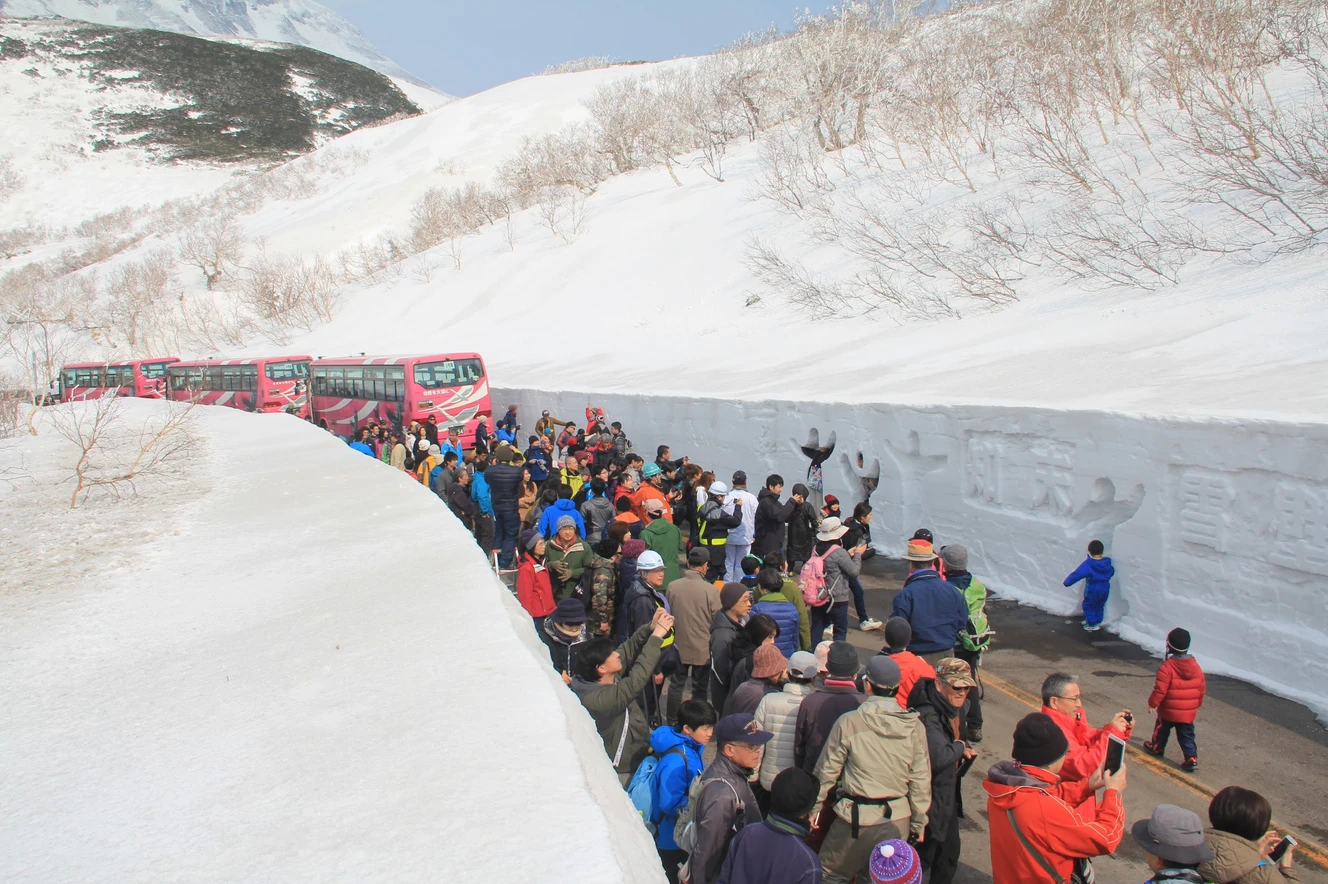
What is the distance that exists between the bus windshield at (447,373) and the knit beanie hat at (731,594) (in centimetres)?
1633

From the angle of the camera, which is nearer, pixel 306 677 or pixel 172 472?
pixel 306 677

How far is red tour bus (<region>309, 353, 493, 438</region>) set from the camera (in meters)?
20.8

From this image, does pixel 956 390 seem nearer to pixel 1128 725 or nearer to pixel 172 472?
pixel 1128 725

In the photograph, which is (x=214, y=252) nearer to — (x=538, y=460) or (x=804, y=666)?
(x=538, y=460)

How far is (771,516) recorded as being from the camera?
29.2ft

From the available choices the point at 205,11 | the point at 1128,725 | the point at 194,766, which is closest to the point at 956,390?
the point at 1128,725

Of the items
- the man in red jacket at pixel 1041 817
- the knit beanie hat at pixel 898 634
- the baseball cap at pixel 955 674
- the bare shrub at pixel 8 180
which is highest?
the bare shrub at pixel 8 180

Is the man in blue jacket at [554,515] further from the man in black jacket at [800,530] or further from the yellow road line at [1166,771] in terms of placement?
the yellow road line at [1166,771]

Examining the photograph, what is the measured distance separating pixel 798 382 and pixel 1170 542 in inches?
312

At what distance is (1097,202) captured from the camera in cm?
1714

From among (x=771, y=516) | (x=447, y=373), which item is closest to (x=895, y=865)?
(x=771, y=516)

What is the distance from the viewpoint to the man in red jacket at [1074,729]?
A: 3.95m

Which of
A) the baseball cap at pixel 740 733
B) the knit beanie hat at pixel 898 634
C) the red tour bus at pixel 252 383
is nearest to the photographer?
the baseball cap at pixel 740 733

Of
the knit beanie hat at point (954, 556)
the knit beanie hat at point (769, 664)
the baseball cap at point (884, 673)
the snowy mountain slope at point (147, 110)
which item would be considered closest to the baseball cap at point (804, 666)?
the knit beanie hat at point (769, 664)
